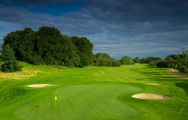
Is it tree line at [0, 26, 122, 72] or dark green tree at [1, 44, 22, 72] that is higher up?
tree line at [0, 26, 122, 72]

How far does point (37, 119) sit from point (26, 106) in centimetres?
485

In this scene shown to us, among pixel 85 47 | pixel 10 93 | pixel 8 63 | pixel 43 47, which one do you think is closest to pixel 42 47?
pixel 43 47

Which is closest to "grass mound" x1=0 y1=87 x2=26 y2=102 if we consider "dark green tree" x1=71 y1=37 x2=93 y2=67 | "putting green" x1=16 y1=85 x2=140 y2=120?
"putting green" x1=16 y1=85 x2=140 y2=120

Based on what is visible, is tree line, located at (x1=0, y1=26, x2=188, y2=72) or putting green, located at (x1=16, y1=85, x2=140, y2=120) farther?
tree line, located at (x1=0, y1=26, x2=188, y2=72)

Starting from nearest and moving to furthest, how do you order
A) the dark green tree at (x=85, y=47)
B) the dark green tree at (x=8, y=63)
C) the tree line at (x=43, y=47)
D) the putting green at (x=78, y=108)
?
the putting green at (x=78, y=108) → the dark green tree at (x=8, y=63) → the tree line at (x=43, y=47) → the dark green tree at (x=85, y=47)

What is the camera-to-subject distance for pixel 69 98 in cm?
2573

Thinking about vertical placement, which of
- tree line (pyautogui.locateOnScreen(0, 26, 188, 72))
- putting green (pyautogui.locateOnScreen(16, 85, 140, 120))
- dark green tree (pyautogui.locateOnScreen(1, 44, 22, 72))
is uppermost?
tree line (pyautogui.locateOnScreen(0, 26, 188, 72))

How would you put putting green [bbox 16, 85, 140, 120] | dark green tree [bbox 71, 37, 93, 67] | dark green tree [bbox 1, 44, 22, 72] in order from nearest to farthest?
putting green [bbox 16, 85, 140, 120] → dark green tree [bbox 1, 44, 22, 72] → dark green tree [bbox 71, 37, 93, 67]

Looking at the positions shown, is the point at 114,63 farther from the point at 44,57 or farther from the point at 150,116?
the point at 150,116

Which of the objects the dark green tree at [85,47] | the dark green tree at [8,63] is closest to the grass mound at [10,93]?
the dark green tree at [8,63]

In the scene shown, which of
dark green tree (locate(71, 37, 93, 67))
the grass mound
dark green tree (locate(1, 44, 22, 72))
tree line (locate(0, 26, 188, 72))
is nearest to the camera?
the grass mound

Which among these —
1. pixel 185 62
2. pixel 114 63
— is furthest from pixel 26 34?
pixel 114 63

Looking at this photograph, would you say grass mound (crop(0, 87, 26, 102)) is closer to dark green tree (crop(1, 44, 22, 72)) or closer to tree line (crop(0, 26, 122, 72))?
dark green tree (crop(1, 44, 22, 72))

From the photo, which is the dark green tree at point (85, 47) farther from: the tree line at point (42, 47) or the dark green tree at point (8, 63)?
the dark green tree at point (8, 63)
